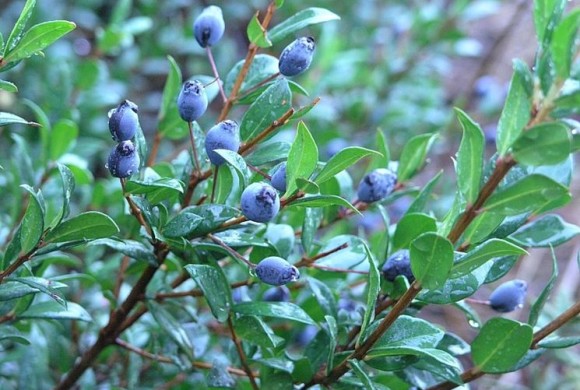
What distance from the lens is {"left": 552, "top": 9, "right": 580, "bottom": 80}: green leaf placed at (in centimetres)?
51

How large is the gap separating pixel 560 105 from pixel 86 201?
2.76ft

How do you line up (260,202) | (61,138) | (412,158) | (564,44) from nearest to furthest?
(564,44) < (260,202) < (412,158) < (61,138)

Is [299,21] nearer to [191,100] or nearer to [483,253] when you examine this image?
[191,100]

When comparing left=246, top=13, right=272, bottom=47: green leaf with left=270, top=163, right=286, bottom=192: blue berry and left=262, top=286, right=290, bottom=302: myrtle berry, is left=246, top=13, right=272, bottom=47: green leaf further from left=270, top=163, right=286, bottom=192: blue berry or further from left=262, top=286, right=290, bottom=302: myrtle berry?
left=262, top=286, right=290, bottom=302: myrtle berry

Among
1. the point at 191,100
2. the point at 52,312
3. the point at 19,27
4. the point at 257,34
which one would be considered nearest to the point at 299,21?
the point at 257,34

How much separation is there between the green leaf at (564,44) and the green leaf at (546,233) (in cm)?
32

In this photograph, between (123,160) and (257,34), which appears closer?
(123,160)

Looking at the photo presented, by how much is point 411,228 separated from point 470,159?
227mm

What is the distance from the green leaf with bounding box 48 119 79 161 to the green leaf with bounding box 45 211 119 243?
0.44 m

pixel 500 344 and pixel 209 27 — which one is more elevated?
pixel 209 27

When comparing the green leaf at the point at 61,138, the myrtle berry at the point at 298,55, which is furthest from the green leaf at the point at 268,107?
the green leaf at the point at 61,138

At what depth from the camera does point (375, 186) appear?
2.69 feet

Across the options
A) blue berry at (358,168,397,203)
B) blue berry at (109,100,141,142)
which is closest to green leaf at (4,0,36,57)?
blue berry at (109,100,141,142)

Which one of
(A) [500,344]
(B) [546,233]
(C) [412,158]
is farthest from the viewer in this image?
(C) [412,158]
